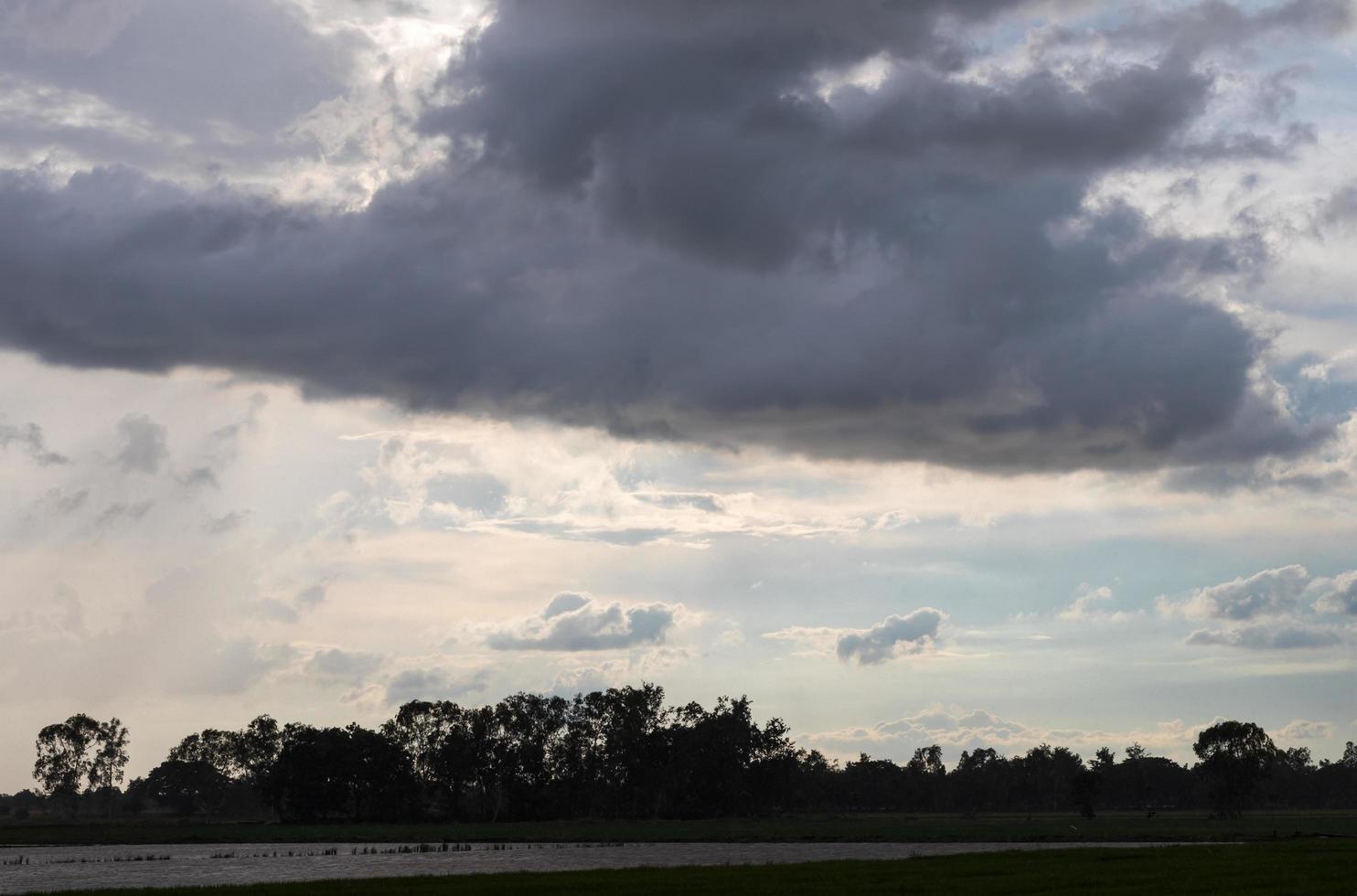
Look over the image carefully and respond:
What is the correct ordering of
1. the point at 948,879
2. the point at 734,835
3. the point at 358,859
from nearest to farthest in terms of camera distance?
the point at 948,879, the point at 358,859, the point at 734,835

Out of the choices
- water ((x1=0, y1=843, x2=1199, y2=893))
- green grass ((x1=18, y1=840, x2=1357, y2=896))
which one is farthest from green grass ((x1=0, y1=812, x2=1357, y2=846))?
green grass ((x1=18, y1=840, x2=1357, y2=896))

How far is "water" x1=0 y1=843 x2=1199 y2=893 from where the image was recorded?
307ft

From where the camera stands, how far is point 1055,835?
148 meters

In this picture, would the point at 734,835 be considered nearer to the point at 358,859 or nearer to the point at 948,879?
the point at 358,859

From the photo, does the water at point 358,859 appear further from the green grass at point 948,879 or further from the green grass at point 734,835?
the green grass at point 734,835

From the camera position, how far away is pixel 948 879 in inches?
2721

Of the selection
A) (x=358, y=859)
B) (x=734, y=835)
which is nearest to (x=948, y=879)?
(x=358, y=859)

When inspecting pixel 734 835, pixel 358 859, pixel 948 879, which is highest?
pixel 948 879

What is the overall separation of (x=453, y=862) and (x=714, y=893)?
51512mm

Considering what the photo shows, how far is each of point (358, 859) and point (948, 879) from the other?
6567cm

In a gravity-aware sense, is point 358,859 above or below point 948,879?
below

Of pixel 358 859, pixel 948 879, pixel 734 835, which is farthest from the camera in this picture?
pixel 734 835

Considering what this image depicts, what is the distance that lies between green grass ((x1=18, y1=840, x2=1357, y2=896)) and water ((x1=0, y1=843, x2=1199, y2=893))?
12032 mm

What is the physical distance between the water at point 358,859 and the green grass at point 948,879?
12032mm
